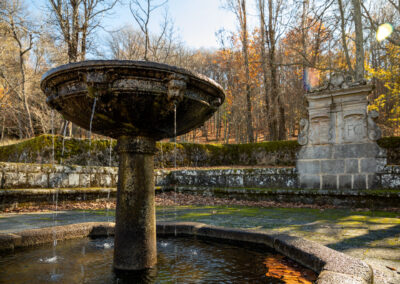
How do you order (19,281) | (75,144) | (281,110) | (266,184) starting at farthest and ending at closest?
(281,110) < (75,144) < (266,184) < (19,281)

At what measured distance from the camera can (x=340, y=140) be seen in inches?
304

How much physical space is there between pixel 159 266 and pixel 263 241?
122cm

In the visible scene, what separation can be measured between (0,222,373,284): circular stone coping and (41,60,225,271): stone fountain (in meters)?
1.15

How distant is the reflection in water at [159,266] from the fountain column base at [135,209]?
133 millimetres

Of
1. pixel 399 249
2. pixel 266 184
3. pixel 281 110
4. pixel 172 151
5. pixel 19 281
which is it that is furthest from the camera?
pixel 281 110

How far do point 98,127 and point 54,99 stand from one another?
480mm

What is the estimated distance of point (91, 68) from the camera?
2.23 meters

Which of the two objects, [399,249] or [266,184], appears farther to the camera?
[266,184]

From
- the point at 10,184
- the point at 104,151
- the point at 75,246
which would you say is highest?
the point at 104,151

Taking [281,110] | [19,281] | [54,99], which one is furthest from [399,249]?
[281,110]

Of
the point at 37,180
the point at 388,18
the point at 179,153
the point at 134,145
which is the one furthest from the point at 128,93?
the point at 388,18

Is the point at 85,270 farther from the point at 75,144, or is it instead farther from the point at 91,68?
the point at 75,144

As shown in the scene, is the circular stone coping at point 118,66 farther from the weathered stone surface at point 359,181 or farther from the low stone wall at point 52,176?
the weathered stone surface at point 359,181

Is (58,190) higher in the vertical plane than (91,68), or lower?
lower
